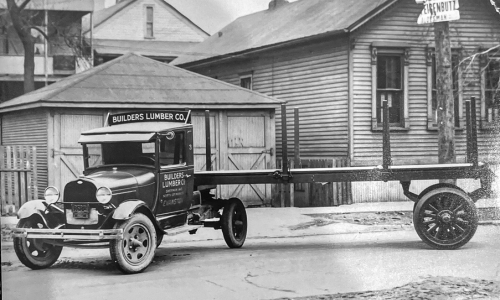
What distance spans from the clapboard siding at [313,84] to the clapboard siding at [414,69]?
0.19 metres

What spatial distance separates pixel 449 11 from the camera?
7.03 m

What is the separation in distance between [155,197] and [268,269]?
153 centimetres

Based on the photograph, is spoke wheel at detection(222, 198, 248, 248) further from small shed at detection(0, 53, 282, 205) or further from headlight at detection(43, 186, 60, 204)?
headlight at detection(43, 186, 60, 204)

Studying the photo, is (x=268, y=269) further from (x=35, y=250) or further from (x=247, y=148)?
(x=247, y=148)

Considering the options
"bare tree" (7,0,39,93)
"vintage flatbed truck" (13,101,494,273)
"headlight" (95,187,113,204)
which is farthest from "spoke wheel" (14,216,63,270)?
"bare tree" (7,0,39,93)

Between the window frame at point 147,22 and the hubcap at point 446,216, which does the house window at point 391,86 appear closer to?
the hubcap at point 446,216

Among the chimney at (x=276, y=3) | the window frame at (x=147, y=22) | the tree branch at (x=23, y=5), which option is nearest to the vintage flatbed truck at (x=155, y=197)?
the chimney at (x=276, y=3)

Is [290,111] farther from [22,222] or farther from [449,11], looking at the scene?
[22,222]

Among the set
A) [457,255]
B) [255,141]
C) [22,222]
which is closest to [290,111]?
[255,141]

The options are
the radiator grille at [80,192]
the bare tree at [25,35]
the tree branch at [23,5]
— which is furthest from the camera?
the radiator grille at [80,192]

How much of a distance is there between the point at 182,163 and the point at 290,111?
136 cm

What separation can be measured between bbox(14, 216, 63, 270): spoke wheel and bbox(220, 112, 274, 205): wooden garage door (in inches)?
84.8

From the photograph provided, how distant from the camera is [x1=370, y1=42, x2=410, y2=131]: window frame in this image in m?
7.23

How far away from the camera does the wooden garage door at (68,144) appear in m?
6.53
